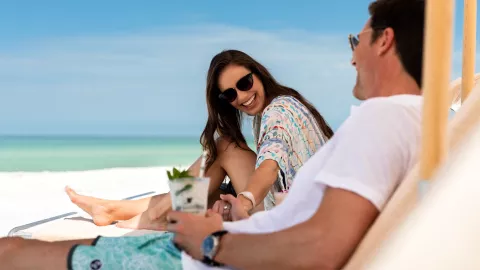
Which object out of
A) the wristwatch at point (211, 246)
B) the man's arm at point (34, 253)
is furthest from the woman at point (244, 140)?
the wristwatch at point (211, 246)

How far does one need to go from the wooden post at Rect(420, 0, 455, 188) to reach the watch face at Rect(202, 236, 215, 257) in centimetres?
57

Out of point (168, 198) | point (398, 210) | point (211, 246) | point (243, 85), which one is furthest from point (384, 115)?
point (168, 198)

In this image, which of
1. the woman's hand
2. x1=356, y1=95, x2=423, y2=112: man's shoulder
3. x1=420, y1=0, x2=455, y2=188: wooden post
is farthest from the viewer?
the woman's hand

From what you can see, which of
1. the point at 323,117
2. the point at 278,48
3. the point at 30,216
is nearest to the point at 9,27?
the point at 278,48

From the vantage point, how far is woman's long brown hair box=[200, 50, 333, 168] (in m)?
3.41

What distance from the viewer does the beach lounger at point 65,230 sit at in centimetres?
→ 305

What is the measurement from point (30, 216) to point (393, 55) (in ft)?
17.8

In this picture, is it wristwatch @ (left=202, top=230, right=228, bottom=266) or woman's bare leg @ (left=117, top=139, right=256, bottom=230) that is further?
woman's bare leg @ (left=117, top=139, right=256, bottom=230)

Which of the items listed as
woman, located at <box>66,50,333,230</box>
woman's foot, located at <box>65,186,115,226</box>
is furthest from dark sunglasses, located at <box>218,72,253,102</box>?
woman's foot, located at <box>65,186,115,226</box>

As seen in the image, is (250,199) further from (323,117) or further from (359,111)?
(359,111)

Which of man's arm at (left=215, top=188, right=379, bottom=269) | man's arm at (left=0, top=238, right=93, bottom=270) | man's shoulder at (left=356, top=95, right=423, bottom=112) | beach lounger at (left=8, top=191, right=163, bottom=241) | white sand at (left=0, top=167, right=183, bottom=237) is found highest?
man's shoulder at (left=356, top=95, right=423, bottom=112)

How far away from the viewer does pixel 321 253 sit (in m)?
1.40

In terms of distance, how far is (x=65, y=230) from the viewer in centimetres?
316

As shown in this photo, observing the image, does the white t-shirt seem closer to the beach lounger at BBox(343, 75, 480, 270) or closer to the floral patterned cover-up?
the beach lounger at BBox(343, 75, 480, 270)
